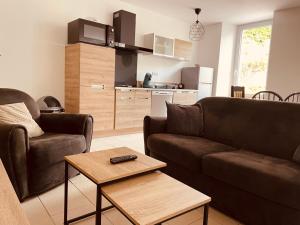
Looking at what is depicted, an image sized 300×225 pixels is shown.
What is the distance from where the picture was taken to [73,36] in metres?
A: 3.76

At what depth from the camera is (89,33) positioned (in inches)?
147

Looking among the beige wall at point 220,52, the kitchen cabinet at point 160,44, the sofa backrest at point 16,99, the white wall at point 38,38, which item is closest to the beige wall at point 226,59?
the beige wall at point 220,52

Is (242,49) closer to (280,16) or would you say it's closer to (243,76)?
(243,76)

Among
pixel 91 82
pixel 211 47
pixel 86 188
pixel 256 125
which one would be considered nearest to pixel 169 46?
pixel 211 47

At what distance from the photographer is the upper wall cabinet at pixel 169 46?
4910 millimetres

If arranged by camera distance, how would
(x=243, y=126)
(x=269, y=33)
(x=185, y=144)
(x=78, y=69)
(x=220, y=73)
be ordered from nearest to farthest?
(x=185, y=144), (x=243, y=126), (x=78, y=69), (x=269, y=33), (x=220, y=73)

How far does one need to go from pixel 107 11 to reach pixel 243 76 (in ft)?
12.1

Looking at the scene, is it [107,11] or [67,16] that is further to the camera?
[107,11]

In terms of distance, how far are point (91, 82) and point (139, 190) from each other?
2861 mm

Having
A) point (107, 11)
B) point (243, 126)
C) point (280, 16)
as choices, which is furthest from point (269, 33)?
point (243, 126)

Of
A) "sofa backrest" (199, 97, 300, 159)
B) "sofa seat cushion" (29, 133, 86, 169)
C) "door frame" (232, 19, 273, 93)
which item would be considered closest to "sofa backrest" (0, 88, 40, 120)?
"sofa seat cushion" (29, 133, 86, 169)

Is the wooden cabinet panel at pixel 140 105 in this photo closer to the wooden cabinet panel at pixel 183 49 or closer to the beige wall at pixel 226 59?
the wooden cabinet panel at pixel 183 49

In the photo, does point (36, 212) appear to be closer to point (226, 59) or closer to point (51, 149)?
point (51, 149)

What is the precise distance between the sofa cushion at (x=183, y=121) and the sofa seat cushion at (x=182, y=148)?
0.10 m
